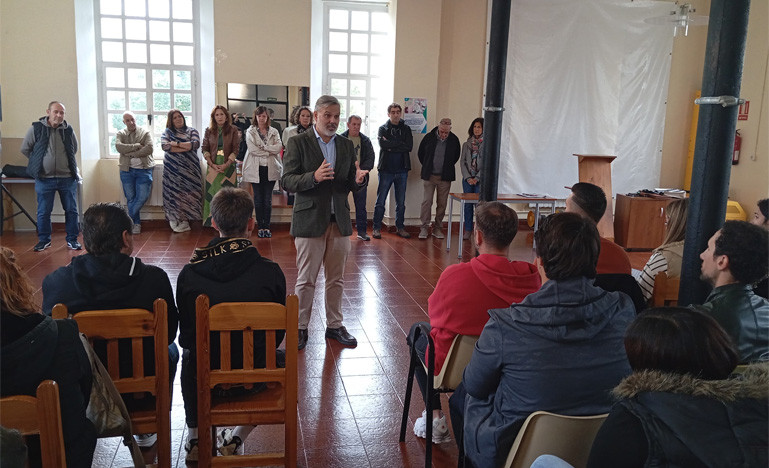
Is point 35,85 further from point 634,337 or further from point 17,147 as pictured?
point 634,337

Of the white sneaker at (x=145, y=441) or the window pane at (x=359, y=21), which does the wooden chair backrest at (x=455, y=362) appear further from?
the window pane at (x=359, y=21)

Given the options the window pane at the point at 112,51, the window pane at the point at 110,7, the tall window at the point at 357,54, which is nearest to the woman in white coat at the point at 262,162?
the tall window at the point at 357,54

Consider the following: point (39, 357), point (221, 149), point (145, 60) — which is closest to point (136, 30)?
point (145, 60)

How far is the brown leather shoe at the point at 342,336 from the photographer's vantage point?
4.21 m

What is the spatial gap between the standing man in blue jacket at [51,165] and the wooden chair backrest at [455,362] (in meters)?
5.71

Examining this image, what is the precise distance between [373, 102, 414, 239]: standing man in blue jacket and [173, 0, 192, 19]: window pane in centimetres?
313

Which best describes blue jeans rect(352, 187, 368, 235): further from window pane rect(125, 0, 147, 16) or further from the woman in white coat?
window pane rect(125, 0, 147, 16)

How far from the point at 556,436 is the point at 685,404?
58 centimetres

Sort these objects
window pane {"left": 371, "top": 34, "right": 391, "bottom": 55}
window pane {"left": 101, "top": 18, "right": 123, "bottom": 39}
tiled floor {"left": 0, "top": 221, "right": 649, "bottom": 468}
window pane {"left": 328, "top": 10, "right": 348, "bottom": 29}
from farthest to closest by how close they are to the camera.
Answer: window pane {"left": 371, "top": 34, "right": 391, "bottom": 55} < window pane {"left": 328, "top": 10, "right": 348, "bottom": 29} < window pane {"left": 101, "top": 18, "right": 123, "bottom": 39} < tiled floor {"left": 0, "top": 221, "right": 649, "bottom": 468}

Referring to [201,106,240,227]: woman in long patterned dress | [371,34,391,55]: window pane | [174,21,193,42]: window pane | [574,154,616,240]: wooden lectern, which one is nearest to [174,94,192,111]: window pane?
[174,21,193,42]: window pane

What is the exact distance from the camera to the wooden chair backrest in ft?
7.90

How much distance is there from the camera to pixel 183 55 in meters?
8.77

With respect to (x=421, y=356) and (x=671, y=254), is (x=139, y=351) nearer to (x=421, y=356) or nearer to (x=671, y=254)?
(x=421, y=356)

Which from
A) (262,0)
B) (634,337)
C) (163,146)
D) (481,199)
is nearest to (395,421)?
(481,199)
